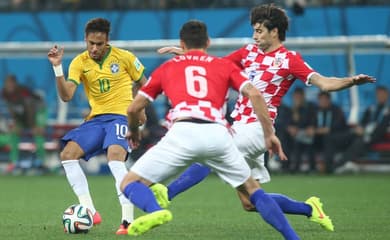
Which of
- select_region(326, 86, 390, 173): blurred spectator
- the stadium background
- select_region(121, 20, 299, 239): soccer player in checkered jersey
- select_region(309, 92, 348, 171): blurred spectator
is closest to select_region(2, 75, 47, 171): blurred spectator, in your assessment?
the stadium background

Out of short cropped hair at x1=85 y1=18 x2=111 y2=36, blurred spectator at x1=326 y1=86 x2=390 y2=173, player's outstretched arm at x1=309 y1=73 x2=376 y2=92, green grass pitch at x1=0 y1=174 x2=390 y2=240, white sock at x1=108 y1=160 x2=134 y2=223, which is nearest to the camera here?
player's outstretched arm at x1=309 y1=73 x2=376 y2=92

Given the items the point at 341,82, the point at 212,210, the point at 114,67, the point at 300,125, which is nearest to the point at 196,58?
the point at 341,82

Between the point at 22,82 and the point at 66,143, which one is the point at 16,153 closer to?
the point at 22,82

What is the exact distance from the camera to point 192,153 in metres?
8.05

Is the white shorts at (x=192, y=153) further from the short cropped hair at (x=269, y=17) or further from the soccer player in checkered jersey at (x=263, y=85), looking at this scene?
the short cropped hair at (x=269, y=17)

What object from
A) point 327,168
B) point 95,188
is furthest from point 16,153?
point 327,168

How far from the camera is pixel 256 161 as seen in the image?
1005 centimetres

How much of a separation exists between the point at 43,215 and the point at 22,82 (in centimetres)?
1286

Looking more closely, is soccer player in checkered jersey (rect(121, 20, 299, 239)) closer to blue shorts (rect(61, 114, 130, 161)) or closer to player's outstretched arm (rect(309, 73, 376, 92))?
player's outstretched arm (rect(309, 73, 376, 92))

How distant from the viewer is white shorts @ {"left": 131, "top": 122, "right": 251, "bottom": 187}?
8039 mm

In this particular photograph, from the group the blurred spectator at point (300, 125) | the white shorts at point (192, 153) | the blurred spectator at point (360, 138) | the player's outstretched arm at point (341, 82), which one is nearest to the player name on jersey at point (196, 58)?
the white shorts at point (192, 153)

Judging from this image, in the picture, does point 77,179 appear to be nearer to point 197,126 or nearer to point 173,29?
point 197,126

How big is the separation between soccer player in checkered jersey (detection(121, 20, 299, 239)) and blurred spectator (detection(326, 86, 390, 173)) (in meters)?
13.1

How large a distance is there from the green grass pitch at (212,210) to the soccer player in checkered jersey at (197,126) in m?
1.39
